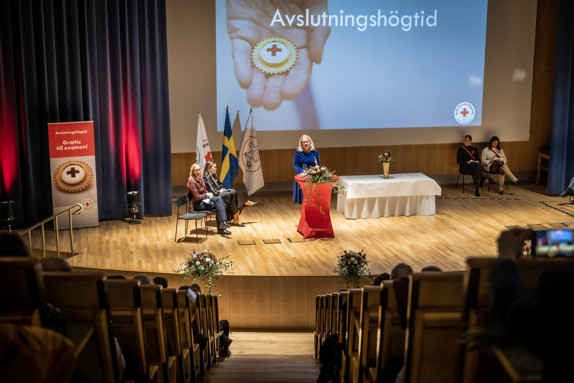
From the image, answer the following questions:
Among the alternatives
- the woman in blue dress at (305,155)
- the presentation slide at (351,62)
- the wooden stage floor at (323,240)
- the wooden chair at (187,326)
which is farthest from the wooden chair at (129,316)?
the presentation slide at (351,62)

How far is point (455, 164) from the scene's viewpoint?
1297cm

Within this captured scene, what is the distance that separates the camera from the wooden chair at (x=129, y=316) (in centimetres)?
319

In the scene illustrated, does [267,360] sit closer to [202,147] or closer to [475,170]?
[202,147]

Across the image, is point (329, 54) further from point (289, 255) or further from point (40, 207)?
point (40, 207)

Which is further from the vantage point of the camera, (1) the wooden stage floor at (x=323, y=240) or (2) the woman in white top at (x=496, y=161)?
(2) the woman in white top at (x=496, y=161)

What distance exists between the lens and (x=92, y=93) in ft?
33.9

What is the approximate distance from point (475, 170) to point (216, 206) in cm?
478

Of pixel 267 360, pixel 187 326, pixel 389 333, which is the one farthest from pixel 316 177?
pixel 389 333

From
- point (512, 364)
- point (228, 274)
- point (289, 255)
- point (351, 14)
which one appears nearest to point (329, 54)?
point (351, 14)

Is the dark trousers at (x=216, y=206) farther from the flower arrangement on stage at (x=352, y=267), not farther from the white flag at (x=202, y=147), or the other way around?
the flower arrangement on stage at (x=352, y=267)

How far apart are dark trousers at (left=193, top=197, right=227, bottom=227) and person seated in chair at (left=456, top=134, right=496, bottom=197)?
179 inches

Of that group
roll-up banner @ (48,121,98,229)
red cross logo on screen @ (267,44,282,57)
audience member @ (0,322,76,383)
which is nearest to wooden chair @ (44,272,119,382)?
audience member @ (0,322,76,383)

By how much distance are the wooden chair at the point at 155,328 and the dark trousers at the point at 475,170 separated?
8900 mm

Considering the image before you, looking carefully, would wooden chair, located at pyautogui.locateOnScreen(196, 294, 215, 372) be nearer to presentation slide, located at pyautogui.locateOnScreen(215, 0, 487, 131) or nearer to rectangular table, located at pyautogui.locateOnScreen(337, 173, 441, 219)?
rectangular table, located at pyautogui.locateOnScreen(337, 173, 441, 219)
